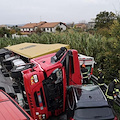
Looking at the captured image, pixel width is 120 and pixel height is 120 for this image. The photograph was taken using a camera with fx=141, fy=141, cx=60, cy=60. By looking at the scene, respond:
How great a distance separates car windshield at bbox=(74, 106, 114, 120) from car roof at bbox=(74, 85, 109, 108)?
12 centimetres

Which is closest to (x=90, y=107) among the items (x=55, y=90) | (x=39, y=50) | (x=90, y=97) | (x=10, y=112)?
(x=90, y=97)

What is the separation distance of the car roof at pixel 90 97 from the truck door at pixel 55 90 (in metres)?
0.55

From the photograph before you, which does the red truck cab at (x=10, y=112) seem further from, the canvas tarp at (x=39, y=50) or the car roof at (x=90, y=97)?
the canvas tarp at (x=39, y=50)

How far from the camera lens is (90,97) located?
369cm

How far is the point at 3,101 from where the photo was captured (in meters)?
2.87

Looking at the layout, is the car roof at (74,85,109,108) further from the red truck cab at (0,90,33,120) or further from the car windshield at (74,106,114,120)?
the red truck cab at (0,90,33,120)

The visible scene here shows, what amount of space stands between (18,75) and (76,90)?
1864mm

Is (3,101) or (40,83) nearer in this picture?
(3,101)

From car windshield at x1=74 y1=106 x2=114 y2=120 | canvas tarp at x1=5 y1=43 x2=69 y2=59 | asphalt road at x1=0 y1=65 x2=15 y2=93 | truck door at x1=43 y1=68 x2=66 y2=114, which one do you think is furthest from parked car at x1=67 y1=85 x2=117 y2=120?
asphalt road at x1=0 y1=65 x2=15 y2=93

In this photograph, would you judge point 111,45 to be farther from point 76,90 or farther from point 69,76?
point 76,90

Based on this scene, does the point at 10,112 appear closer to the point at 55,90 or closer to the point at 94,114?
the point at 94,114

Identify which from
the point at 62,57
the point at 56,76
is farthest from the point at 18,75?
the point at 62,57

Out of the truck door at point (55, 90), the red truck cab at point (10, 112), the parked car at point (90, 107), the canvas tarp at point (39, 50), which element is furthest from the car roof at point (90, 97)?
the canvas tarp at point (39, 50)

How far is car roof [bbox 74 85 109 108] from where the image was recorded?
3433 mm
